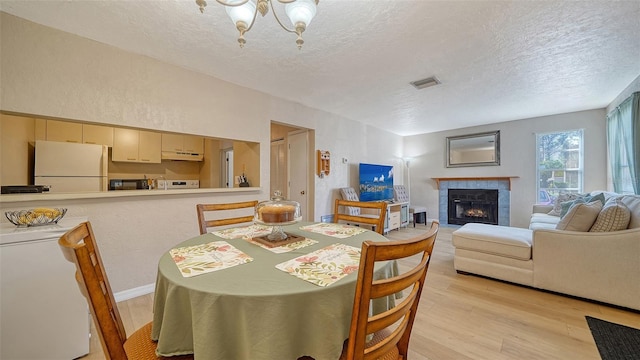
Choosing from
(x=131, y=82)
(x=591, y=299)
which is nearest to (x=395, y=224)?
(x=591, y=299)

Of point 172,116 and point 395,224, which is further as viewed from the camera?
point 395,224

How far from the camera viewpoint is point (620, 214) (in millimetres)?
2047

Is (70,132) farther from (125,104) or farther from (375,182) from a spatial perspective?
(375,182)

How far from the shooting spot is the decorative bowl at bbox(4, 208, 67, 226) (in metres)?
1.49

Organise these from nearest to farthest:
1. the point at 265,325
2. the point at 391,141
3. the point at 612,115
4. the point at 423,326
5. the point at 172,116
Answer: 1. the point at 265,325
2. the point at 423,326
3. the point at 172,116
4. the point at 612,115
5. the point at 391,141

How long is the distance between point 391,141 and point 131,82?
5.36 metres

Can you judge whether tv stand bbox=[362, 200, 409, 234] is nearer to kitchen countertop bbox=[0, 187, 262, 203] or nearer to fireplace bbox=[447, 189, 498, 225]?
fireplace bbox=[447, 189, 498, 225]

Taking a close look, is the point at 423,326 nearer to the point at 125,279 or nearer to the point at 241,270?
the point at 241,270

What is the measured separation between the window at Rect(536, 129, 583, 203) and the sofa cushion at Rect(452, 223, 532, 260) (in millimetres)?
2829

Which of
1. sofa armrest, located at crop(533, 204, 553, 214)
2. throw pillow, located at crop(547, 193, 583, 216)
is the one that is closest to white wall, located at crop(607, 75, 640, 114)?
throw pillow, located at crop(547, 193, 583, 216)

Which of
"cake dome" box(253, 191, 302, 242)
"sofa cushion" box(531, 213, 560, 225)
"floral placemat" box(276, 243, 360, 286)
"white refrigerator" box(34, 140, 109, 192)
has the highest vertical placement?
"white refrigerator" box(34, 140, 109, 192)

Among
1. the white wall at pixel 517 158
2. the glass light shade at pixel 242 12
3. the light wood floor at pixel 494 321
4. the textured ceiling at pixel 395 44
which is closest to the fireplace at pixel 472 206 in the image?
the white wall at pixel 517 158

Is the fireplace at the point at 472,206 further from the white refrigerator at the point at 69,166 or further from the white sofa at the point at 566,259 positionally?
the white refrigerator at the point at 69,166

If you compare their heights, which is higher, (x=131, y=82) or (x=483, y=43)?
(x=483, y=43)
